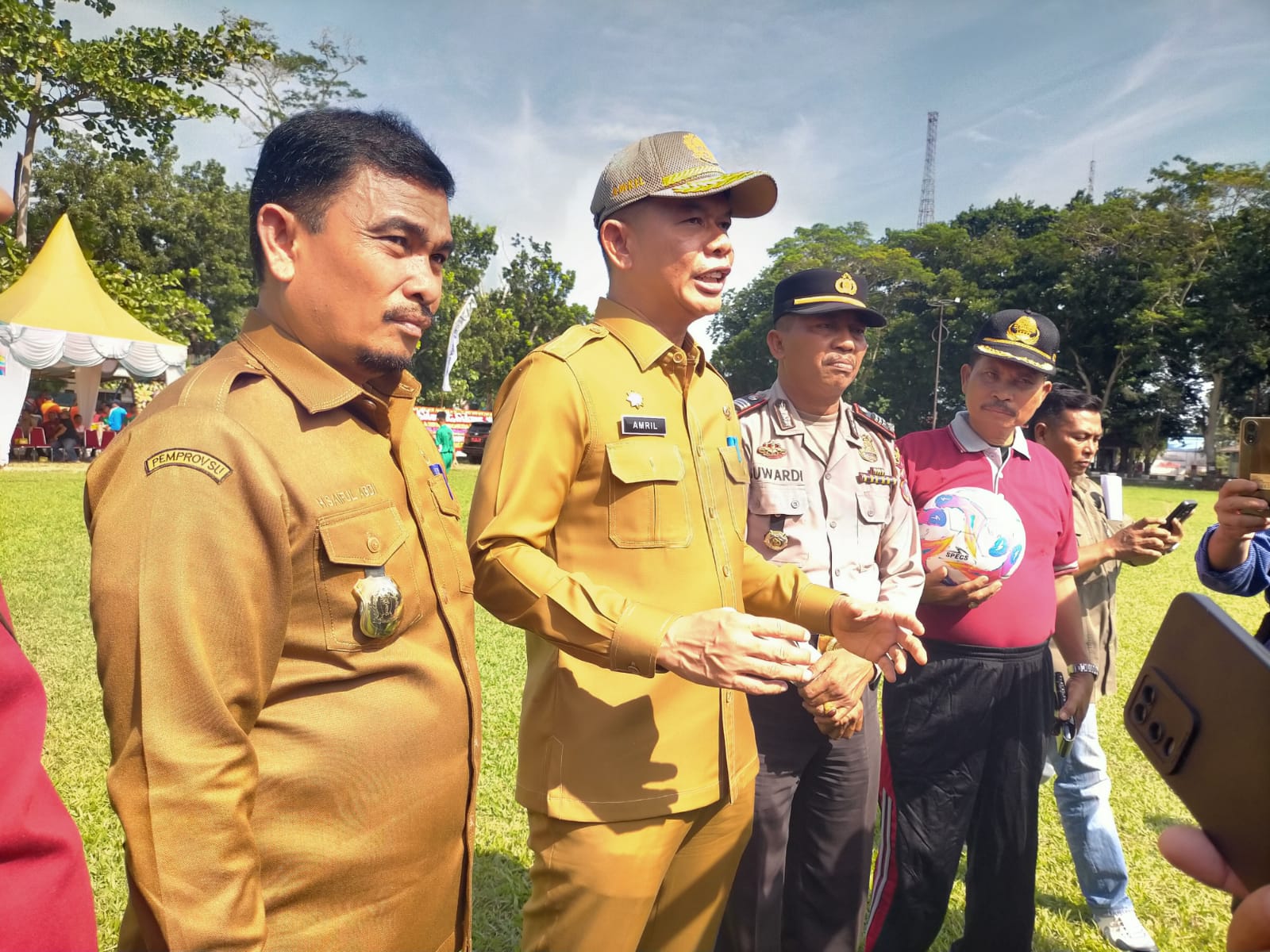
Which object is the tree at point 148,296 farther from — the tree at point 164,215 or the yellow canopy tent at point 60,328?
the tree at point 164,215

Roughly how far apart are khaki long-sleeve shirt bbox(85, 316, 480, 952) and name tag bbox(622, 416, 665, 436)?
59 centimetres

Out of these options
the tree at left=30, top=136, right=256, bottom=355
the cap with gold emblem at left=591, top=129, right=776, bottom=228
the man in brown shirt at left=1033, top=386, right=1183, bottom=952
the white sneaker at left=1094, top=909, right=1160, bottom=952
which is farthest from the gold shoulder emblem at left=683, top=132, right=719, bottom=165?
the tree at left=30, top=136, right=256, bottom=355

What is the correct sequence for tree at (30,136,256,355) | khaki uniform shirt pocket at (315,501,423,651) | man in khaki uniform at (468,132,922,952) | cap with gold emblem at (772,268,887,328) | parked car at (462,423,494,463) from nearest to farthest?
khaki uniform shirt pocket at (315,501,423,651) < man in khaki uniform at (468,132,922,952) < cap with gold emblem at (772,268,887,328) < parked car at (462,423,494,463) < tree at (30,136,256,355)

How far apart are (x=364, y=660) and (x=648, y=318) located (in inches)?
51.1

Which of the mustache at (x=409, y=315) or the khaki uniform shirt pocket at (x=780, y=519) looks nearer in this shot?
the mustache at (x=409, y=315)

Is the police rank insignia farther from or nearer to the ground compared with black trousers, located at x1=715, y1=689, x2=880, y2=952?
farther from the ground

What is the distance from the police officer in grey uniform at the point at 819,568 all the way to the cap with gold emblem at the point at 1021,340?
57 cm

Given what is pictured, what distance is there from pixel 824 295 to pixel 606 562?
5.24 feet

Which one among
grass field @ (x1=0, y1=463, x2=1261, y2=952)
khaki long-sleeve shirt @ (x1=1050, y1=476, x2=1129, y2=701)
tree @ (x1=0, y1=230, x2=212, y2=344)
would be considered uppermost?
tree @ (x1=0, y1=230, x2=212, y2=344)

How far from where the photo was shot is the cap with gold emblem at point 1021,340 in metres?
3.23

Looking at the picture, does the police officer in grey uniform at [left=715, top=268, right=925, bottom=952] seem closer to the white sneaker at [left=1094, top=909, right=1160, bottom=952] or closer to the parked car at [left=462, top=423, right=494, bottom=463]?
the white sneaker at [left=1094, top=909, right=1160, bottom=952]

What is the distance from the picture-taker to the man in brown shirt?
3504mm

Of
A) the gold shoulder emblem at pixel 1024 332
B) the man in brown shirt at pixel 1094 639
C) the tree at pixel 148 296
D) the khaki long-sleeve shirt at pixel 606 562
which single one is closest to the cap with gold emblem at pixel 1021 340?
the gold shoulder emblem at pixel 1024 332

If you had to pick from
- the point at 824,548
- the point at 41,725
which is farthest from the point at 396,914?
the point at 824,548
